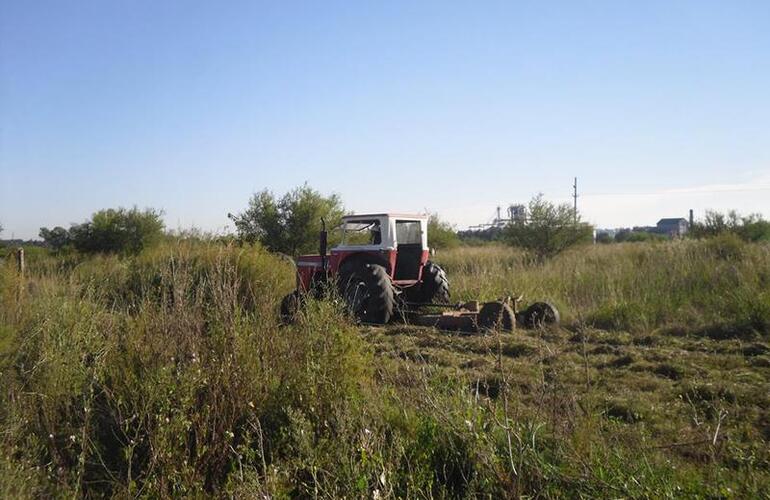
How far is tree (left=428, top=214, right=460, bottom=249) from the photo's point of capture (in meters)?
29.3

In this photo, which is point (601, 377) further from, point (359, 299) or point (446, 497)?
point (359, 299)

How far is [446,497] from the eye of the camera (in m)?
3.52

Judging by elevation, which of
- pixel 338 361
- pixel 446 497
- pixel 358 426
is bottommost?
pixel 446 497

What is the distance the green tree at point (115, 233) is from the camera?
23.7 metres

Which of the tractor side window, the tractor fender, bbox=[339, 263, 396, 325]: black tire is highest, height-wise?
the tractor side window

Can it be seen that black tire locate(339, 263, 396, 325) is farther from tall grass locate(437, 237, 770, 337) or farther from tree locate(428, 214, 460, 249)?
tree locate(428, 214, 460, 249)

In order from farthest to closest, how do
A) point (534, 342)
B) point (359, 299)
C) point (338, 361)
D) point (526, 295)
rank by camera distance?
1. point (526, 295)
2. point (359, 299)
3. point (534, 342)
4. point (338, 361)

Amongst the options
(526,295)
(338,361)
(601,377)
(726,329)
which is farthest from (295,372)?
(526,295)

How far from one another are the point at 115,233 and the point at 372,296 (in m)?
16.9

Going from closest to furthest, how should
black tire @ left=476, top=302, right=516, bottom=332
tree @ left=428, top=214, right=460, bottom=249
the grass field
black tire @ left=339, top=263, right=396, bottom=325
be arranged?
the grass field
black tire @ left=476, top=302, right=516, bottom=332
black tire @ left=339, top=263, right=396, bottom=325
tree @ left=428, top=214, right=460, bottom=249

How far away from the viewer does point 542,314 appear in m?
9.85

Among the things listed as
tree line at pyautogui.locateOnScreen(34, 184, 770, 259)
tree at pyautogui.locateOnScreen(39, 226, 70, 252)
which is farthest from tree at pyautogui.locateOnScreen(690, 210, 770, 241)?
tree at pyautogui.locateOnScreen(39, 226, 70, 252)

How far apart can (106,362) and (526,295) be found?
9270mm

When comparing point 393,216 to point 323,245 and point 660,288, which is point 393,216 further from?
point 660,288
